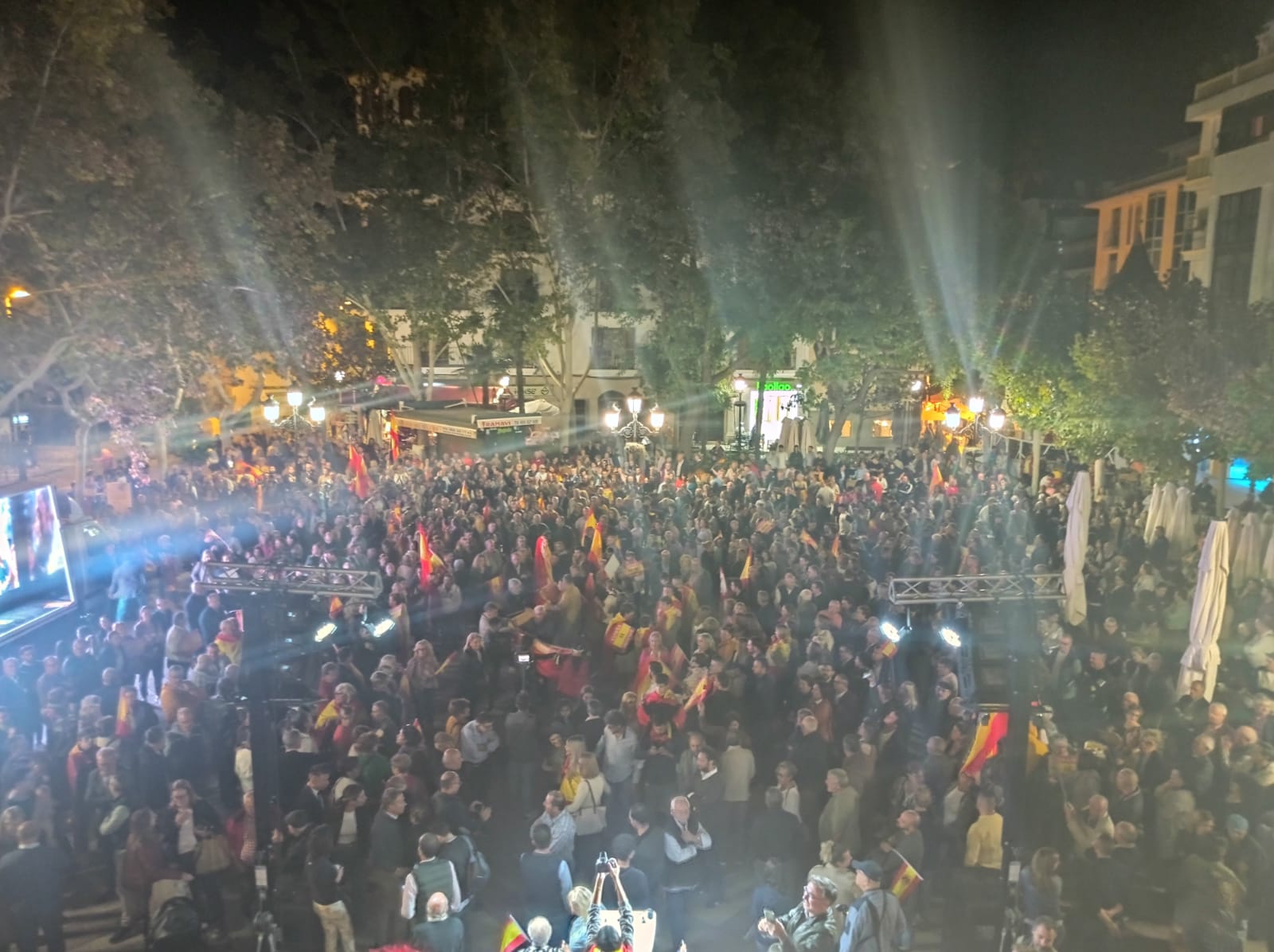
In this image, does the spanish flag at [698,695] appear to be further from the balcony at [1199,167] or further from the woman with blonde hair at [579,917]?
the balcony at [1199,167]

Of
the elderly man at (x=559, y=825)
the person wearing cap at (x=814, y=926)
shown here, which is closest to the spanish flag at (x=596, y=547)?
the elderly man at (x=559, y=825)

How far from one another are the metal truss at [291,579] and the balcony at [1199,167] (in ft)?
85.7

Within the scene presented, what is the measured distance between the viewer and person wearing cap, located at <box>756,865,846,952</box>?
521 centimetres

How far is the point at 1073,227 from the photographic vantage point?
4603 centimetres

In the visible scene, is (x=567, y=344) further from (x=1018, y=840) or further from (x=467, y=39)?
(x=1018, y=840)

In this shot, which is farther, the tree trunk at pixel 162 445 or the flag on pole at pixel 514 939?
the tree trunk at pixel 162 445

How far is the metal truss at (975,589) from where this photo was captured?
774cm

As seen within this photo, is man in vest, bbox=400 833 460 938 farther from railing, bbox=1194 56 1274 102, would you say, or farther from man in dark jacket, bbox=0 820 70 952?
railing, bbox=1194 56 1274 102

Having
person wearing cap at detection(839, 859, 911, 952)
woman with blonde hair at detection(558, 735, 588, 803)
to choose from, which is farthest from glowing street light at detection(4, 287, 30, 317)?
person wearing cap at detection(839, 859, 911, 952)

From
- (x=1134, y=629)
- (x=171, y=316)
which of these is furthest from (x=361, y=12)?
(x=1134, y=629)

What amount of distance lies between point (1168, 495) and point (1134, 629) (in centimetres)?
412

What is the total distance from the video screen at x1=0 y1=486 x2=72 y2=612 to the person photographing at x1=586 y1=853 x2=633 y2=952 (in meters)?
8.35

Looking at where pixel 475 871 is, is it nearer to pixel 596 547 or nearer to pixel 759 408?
pixel 596 547

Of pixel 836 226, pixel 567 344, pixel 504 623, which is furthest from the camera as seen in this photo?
pixel 567 344
